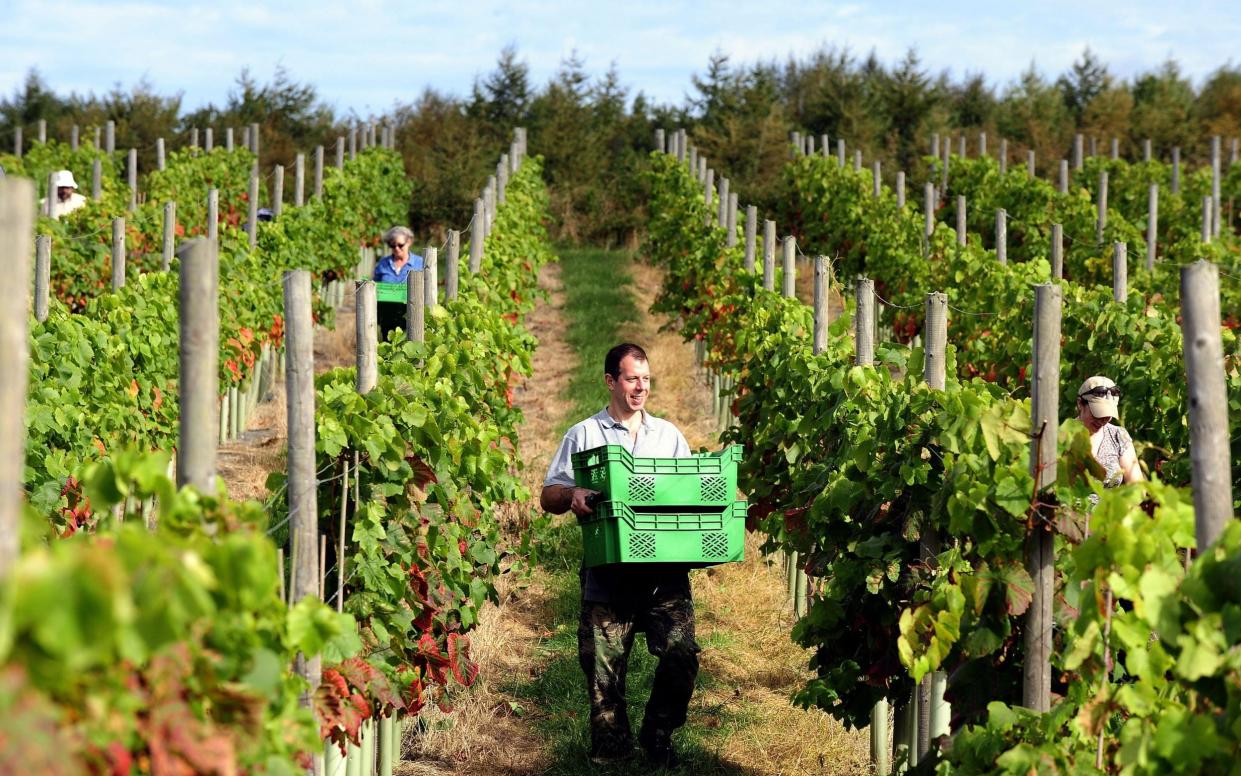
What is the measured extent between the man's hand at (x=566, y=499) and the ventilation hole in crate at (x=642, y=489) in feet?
0.53

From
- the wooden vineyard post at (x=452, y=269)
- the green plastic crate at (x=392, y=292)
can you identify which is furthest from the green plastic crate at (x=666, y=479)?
the green plastic crate at (x=392, y=292)

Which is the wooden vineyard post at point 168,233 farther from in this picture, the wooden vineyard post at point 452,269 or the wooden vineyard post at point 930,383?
the wooden vineyard post at point 930,383

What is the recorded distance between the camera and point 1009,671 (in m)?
4.03

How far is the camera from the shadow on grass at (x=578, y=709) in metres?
5.48

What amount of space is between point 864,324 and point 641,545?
179 centimetres

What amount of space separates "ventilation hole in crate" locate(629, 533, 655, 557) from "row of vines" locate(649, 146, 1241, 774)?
559 mm

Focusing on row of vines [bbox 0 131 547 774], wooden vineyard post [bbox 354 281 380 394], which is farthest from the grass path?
wooden vineyard post [bbox 354 281 380 394]

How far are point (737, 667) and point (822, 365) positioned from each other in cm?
136

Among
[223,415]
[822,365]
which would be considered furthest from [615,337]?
[822,365]

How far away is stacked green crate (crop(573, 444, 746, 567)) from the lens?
4.88 m

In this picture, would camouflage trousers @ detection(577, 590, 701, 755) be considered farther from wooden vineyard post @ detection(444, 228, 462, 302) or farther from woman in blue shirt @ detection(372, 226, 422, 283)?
woman in blue shirt @ detection(372, 226, 422, 283)

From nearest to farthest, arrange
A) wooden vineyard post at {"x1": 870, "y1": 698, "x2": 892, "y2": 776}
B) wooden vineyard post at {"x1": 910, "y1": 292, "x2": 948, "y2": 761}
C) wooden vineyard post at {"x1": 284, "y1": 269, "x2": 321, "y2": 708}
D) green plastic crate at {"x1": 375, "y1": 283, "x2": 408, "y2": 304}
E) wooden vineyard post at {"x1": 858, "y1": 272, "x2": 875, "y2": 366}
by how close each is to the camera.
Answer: wooden vineyard post at {"x1": 284, "y1": 269, "x2": 321, "y2": 708}, wooden vineyard post at {"x1": 910, "y1": 292, "x2": 948, "y2": 761}, wooden vineyard post at {"x1": 870, "y1": 698, "x2": 892, "y2": 776}, wooden vineyard post at {"x1": 858, "y1": 272, "x2": 875, "y2": 366}, green plastic crate at {"x1": 375, "y1": 283, "x2": 408, "y2": 304}

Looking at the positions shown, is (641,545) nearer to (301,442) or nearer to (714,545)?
(714,545)

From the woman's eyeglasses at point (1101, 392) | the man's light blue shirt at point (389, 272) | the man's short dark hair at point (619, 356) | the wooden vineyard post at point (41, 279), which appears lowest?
the woman's eyeglasses at point (1101, 392)
